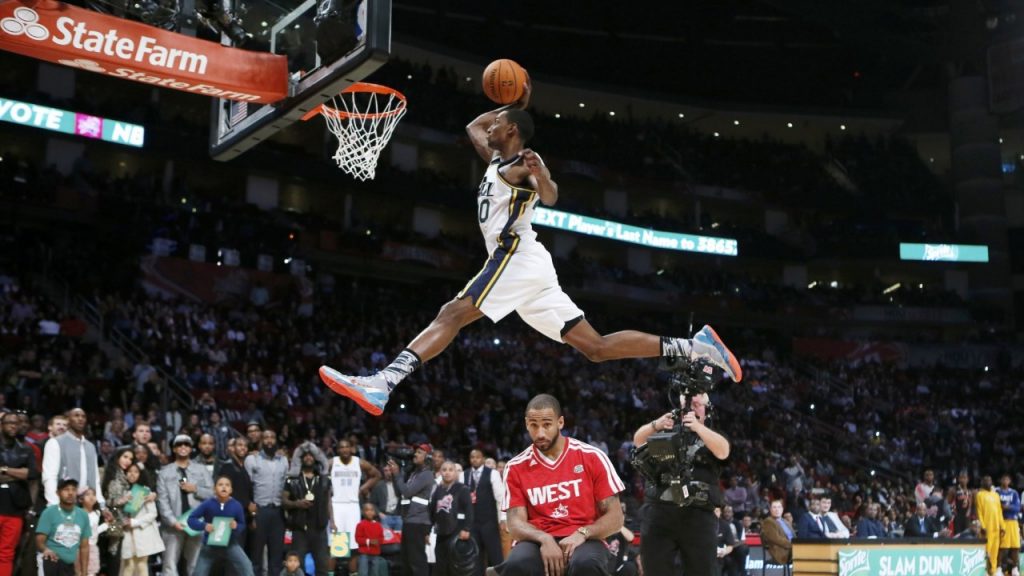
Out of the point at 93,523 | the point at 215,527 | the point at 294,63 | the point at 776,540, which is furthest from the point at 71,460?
the point at 776,540

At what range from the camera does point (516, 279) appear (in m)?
6.64

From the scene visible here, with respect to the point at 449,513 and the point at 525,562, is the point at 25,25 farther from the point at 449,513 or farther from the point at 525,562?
the point at 449,513

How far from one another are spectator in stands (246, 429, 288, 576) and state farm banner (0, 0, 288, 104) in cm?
567

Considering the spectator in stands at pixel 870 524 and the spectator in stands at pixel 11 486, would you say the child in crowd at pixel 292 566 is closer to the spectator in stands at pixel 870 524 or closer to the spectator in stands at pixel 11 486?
the spectator in stands at pixel 11 486

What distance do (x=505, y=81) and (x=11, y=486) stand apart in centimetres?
716

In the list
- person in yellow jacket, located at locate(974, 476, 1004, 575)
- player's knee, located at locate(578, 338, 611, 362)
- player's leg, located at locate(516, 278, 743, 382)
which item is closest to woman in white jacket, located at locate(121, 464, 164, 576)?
player's leg, located at locate(516, 278, 743, 382)

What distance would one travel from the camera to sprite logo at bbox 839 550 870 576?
1239 centimetres

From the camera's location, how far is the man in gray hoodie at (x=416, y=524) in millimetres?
13273

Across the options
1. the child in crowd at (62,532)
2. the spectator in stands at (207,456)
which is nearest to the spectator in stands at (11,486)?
the child in crowd at (62,532)

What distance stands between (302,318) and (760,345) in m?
19.7

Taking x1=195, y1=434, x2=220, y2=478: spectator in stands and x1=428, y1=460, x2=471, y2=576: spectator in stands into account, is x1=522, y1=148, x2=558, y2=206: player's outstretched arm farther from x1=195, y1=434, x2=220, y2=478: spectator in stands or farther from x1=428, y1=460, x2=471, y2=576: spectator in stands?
x1=195, y1=434, x2=220, y2=478: spectator in stands

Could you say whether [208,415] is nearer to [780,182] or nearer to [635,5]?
[635,5]

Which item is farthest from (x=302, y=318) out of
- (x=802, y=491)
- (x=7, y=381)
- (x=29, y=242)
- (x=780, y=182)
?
(x=780, y=182)

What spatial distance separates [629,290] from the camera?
39.4 m
